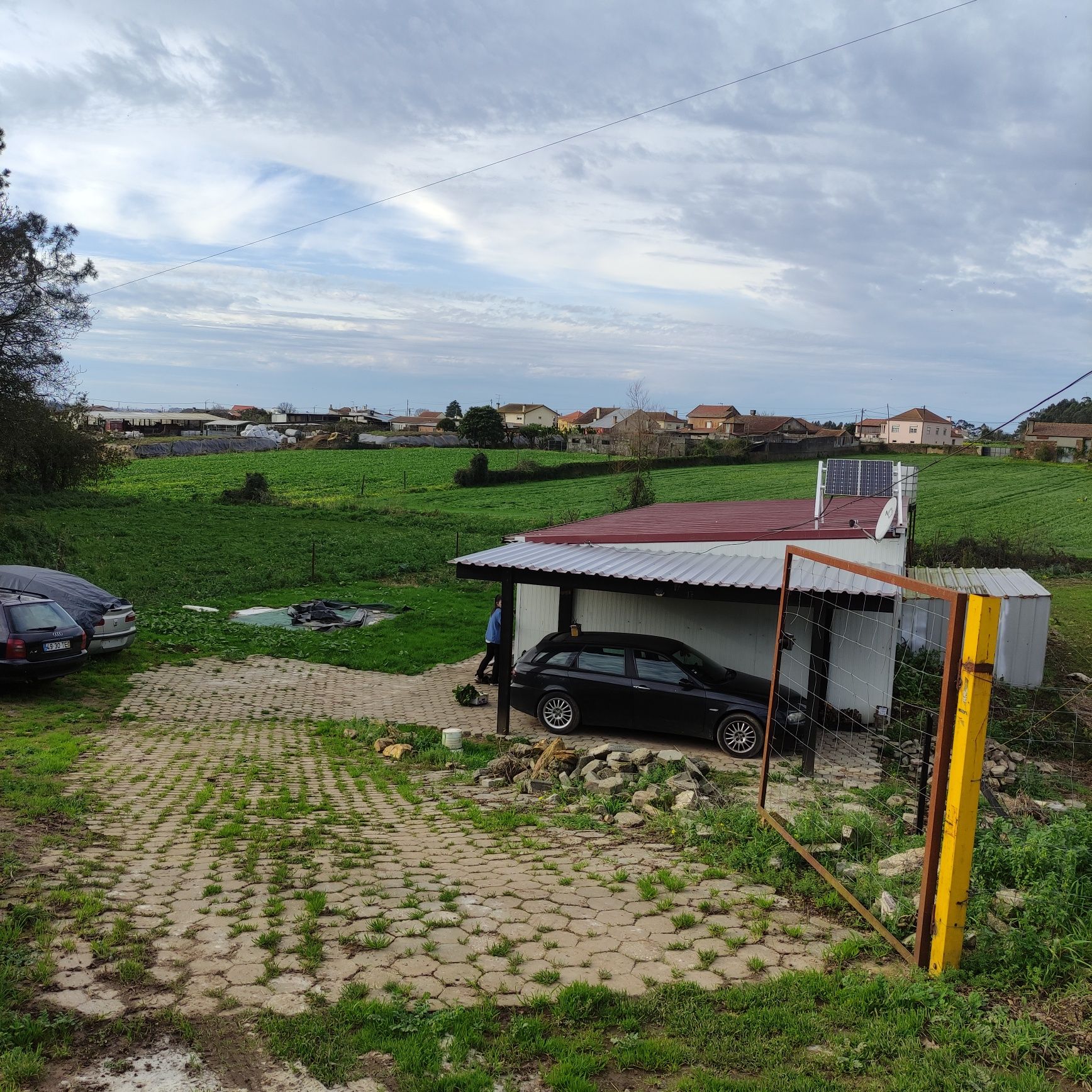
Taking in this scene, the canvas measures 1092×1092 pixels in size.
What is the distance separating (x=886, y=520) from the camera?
40.9 feet

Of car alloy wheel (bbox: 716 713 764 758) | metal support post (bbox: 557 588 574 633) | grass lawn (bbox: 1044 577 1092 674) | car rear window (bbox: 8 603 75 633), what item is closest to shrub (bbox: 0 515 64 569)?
car rear window (bbox: 8 603 75 633)

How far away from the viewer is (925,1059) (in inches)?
147

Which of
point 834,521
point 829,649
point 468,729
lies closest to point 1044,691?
point 834,521

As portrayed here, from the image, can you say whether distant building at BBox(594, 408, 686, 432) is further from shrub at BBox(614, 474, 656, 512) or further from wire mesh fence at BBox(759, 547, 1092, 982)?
wire mesh fence at BBox(759, 547, 1092, 982)

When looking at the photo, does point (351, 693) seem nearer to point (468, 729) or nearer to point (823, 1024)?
point (468, 729)

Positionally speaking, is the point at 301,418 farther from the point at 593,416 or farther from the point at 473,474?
the point at 473,474

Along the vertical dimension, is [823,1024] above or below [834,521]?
below

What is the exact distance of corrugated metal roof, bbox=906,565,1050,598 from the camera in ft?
49.1

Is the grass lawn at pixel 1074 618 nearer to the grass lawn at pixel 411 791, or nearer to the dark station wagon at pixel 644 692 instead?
the grass lawn at pixel 411 791

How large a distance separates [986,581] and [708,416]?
365ft

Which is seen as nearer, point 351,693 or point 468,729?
point 468,729

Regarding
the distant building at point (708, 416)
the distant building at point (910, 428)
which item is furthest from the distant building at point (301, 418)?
the distant building at point (910, 428)

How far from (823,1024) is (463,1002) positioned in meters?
1.73

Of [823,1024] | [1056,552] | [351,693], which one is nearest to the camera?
[823,1024]
